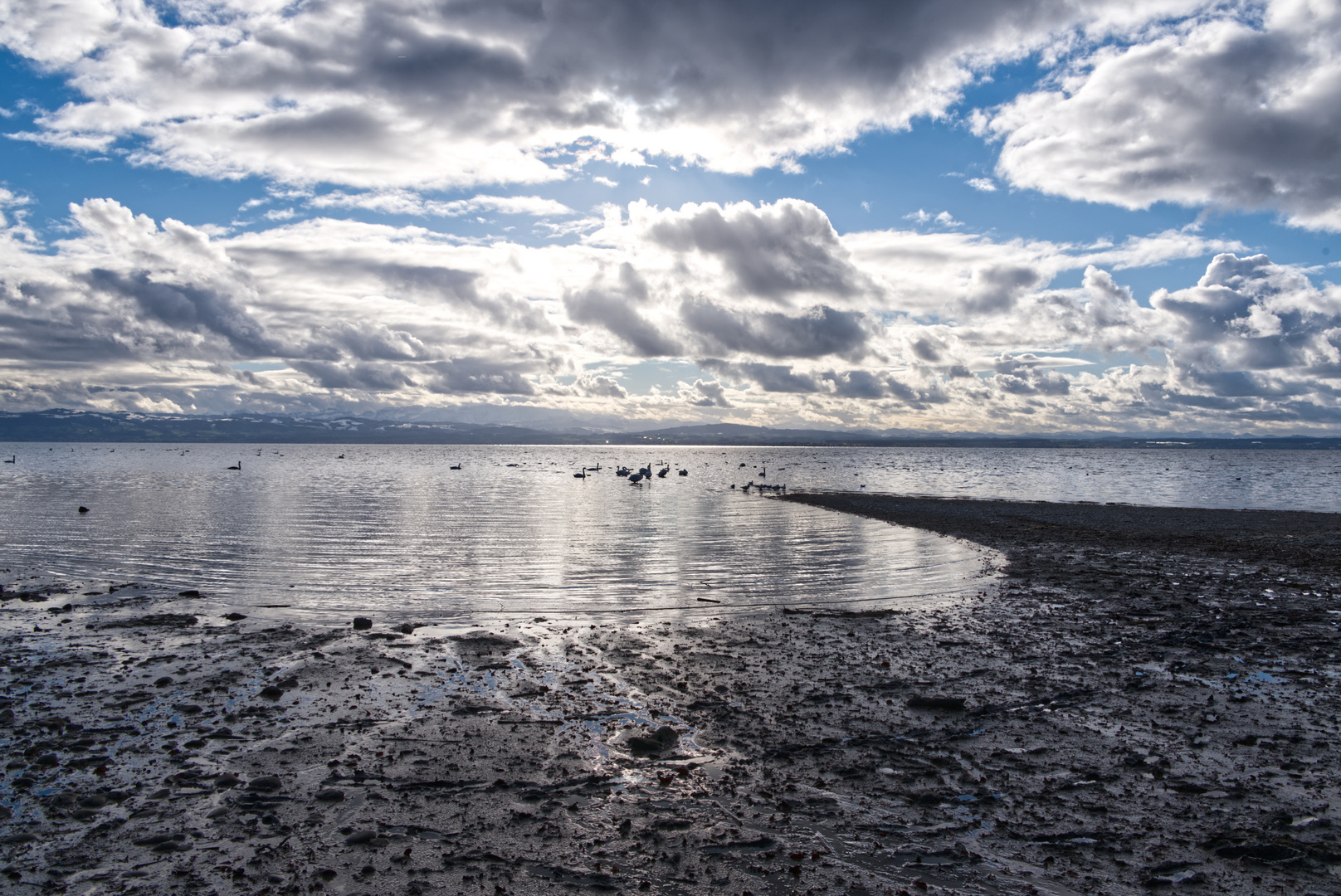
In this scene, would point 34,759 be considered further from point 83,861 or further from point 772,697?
point 772,697

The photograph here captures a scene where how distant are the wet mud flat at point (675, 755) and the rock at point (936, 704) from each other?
1.3 inches

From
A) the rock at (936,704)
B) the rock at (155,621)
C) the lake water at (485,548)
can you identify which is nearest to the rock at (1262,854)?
the rock at (936,704)

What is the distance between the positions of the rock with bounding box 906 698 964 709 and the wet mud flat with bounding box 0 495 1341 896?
0.11ft

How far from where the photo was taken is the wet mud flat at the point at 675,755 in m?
A: 7.35

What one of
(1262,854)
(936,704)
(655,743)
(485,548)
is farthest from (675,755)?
(485,548)

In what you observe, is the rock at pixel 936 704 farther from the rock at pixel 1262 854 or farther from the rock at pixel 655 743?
the rock at pixel 1262 854

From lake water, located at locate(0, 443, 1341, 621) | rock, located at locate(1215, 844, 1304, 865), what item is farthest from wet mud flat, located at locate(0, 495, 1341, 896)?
lake water, located at locate(0, 443, 1341, 621)

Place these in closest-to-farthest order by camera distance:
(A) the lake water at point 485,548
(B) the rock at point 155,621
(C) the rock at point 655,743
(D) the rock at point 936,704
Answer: (C) the rock at point 655,743
(D) the rock at point 936,704
(B) the rock at point 155,621
(A) the lake water at point 485,548

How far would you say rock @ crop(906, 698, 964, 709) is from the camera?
11.8 meters

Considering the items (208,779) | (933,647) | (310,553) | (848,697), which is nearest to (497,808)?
(208,779)

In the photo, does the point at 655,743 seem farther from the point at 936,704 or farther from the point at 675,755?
the point at 936,704

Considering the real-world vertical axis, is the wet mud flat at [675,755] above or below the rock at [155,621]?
above

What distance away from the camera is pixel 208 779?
9.20m

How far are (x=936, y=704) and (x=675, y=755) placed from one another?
15.6ft
